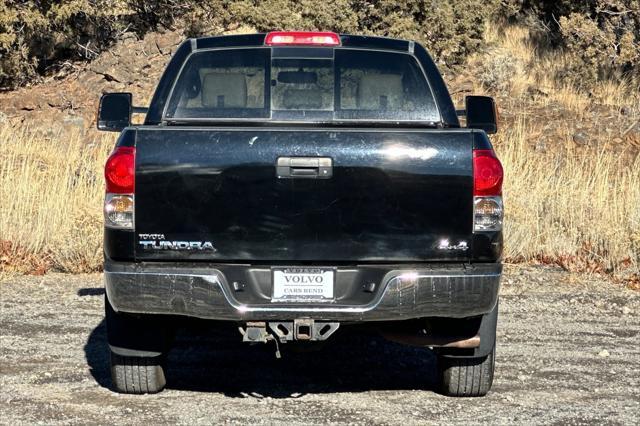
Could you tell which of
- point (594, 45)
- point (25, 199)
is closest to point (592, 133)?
point (594, 45)

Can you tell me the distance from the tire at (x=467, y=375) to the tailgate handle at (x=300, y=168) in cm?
144

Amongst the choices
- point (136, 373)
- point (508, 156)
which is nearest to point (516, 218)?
point (508, 156)

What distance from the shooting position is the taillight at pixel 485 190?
232 inches

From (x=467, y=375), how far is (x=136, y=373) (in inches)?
69.8

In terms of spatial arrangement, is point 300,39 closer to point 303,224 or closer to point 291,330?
point 303,224

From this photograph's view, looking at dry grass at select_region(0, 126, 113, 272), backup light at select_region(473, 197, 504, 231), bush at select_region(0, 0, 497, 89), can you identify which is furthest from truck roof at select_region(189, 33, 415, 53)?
bush at select_region(0, 0, 497, 89)

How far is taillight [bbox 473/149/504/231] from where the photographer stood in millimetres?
5891

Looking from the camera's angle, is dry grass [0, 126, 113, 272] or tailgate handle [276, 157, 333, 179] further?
dry grass [0, 126, 113, 272]

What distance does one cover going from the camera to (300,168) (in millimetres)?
5852

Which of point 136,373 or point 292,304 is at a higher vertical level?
point 292,304

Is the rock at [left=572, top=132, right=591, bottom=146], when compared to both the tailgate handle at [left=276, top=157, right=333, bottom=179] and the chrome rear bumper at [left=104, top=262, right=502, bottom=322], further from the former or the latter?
the tailgate handle at [left=276, top=157, right=333, bottom=179]

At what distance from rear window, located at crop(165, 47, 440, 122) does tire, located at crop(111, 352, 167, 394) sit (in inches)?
51.6

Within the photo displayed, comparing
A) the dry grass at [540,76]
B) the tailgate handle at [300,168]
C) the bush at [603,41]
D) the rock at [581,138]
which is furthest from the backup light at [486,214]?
the bush at [603,41]

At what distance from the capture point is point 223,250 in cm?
585
